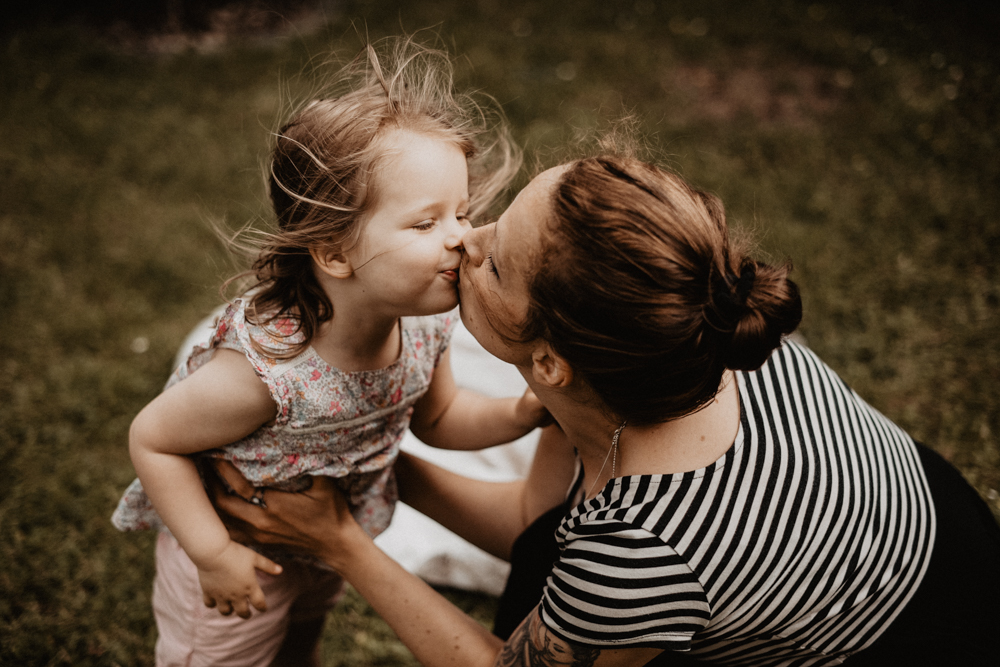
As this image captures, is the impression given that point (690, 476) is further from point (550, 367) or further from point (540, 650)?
point (540, 650)

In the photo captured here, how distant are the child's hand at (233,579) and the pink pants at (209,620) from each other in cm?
20

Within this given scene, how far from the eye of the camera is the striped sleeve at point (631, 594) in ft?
4.24

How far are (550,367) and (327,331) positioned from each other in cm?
58

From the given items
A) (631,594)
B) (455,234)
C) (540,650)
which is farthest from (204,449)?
(631,594)

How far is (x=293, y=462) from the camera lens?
5.76 ft

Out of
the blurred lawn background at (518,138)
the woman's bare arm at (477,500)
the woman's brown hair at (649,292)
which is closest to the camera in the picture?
the woman's brown hair at (649,292)

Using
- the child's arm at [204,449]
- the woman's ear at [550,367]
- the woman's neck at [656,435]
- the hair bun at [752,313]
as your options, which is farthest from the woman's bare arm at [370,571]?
the hair bun at [752,313]

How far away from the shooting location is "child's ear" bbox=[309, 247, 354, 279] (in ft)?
5.23

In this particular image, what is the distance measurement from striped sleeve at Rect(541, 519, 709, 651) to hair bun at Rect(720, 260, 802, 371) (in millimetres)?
391

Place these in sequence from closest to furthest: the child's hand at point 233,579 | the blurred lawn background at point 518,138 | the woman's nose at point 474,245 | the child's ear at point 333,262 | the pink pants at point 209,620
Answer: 1. the woman's nose at point 474,245
2. the child's ear at point 333,262
3. the child's hand at point 233,579
4. the pink pants at point 209,620
5. the blurred lawn background at point 518,138

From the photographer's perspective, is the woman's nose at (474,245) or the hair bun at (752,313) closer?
the hair bun at (752,313)

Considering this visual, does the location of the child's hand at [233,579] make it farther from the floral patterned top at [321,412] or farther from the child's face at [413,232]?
the child's face at [413,232]

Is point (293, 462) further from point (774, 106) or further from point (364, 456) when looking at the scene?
point (774, 106)

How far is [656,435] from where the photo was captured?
1459 mm
